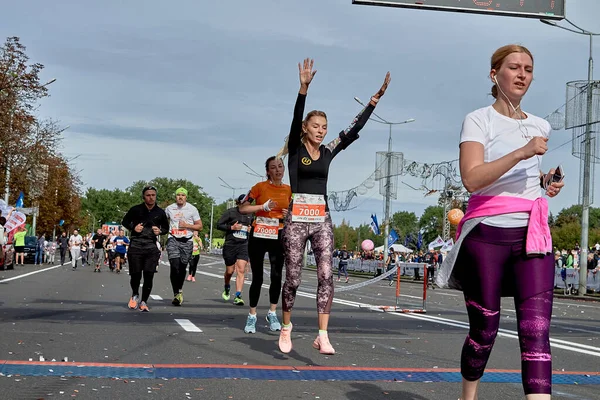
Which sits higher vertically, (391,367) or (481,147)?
(481,147)

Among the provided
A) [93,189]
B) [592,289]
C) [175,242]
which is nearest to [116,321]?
[175,242]

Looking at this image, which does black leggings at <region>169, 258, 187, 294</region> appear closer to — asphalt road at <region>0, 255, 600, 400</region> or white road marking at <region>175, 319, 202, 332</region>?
asphalt road at <region>0, 255, 600, 400</region>

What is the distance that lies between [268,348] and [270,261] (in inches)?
65.3

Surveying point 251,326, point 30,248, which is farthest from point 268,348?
point 30,248

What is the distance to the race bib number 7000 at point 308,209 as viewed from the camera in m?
6.88

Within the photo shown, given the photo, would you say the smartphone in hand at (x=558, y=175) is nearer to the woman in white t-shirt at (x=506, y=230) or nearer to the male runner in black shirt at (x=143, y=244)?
the woman in white t-shirt at (x=506, y=230)

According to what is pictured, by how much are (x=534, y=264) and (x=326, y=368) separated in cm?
307

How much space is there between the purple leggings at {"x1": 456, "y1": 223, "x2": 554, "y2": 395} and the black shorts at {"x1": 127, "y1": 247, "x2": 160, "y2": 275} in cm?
880

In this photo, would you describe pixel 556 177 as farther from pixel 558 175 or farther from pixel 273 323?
pixel 273 323

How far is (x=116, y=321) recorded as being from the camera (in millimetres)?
10336

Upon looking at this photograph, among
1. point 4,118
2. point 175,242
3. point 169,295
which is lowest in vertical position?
point 169,295

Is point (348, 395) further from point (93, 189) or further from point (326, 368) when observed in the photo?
point (93, 189)

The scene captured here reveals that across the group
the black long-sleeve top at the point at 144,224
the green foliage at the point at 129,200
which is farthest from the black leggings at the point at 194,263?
the green foliage at the point at 129,200


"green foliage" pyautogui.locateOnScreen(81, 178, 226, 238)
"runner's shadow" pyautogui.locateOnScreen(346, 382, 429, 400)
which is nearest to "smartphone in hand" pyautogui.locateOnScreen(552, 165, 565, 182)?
"runner's shadow" pyautogui.locateOnScreen(346, 382, 429, 400)
